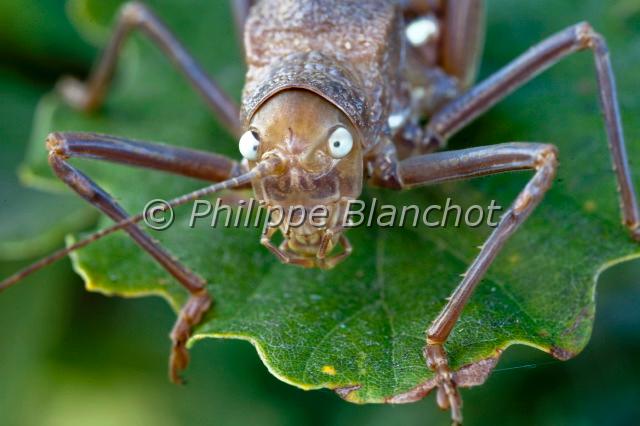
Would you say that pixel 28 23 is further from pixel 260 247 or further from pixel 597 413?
pixel 597 413

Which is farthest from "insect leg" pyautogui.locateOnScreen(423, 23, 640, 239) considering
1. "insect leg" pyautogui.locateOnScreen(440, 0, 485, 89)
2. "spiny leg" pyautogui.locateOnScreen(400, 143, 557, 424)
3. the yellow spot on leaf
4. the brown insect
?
the yellow spot on leaf

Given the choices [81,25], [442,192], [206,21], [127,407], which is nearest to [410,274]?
[442,192]

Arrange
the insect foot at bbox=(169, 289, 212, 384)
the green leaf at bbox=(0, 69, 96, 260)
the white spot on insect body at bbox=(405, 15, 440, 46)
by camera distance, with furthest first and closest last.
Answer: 1. the white spot on insect body at bbox=(405, 15, 440, 46)
2. the green leaf at bbox=(0, 69, 96, 260)
3. the insect foot at bbox=(169, 289, 212, 384)

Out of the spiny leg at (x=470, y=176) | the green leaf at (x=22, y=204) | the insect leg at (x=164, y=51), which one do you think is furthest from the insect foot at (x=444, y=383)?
the green leaf at (x=22, y=204)

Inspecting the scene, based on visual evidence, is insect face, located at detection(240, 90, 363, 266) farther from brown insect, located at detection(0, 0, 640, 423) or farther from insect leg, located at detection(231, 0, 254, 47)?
insect leg, located at detection(231, 0, 254, 47)

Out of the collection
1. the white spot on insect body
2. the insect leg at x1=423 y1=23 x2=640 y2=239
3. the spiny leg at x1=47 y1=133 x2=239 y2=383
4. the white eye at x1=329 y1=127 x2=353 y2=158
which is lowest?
the spiny leg at x1=47 y1=133 x2=239 y2=383

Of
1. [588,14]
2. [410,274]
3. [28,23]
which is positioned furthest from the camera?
[28,23]
